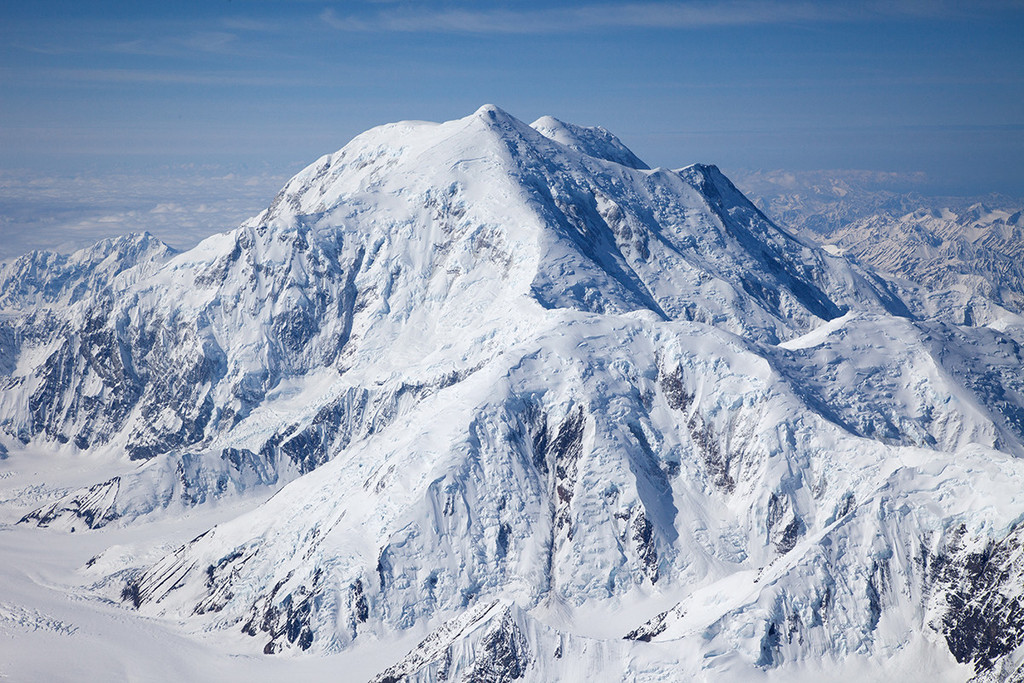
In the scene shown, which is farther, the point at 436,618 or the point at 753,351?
the point at 753,351

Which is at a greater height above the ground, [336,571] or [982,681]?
[982,681]

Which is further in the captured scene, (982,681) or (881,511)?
(881,511)

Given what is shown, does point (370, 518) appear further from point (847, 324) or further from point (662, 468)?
point (847, 324)

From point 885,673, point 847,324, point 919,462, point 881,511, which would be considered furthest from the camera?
point 847,324

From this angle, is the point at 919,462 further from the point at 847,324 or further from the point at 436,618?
the point at 436,618

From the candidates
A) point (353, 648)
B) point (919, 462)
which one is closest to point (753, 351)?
point (919, 462)

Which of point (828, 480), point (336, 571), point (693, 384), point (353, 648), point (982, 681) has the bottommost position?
point (353, 648)

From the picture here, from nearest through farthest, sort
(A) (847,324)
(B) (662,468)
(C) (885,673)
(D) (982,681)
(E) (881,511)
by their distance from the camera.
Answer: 1. (D) (982,681)
2. (C) (885,673)
3. (E) (881,511)
4. (B) (662,468)
5. (A) (847,324)

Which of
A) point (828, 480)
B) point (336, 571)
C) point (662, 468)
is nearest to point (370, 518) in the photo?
point (336, 571)

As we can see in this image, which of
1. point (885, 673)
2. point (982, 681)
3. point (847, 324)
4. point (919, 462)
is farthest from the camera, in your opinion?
point (847, 324)
